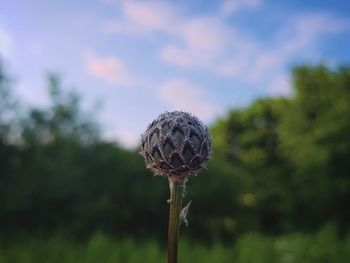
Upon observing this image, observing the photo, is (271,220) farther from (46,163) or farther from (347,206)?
(46,163)

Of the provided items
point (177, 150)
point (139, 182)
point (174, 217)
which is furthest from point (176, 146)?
point (139, 182)

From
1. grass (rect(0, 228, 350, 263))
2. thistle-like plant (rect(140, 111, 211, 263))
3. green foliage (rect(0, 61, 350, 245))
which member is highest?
green foliage (rect(0, 61, 350, 245))

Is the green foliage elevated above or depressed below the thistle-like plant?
above


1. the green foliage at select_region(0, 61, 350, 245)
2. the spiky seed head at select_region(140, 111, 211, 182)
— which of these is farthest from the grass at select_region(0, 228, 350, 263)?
the spiky seed head at select_region(140, 111, 211, 182)

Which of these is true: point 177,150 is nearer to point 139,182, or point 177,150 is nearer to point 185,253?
point 185,253

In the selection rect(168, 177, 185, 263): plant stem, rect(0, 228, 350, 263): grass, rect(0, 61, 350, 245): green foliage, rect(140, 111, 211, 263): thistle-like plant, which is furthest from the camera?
rect(0, 61, 350, 245): green foliage

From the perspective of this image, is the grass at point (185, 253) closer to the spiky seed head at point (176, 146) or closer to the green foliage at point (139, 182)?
the green foliage at point (139, 182)

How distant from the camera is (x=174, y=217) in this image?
147 cm

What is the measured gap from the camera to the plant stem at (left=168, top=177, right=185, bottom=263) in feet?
4.64

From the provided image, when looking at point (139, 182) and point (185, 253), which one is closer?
point (185, 253)

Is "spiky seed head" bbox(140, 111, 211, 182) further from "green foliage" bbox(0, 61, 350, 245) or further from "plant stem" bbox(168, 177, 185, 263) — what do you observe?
"green foliage" bbox(0, 61, 350, 245)

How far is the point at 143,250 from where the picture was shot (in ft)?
43.3

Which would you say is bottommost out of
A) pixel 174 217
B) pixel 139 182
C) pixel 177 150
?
pixel 174 217

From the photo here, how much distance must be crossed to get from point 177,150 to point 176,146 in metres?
0.01
